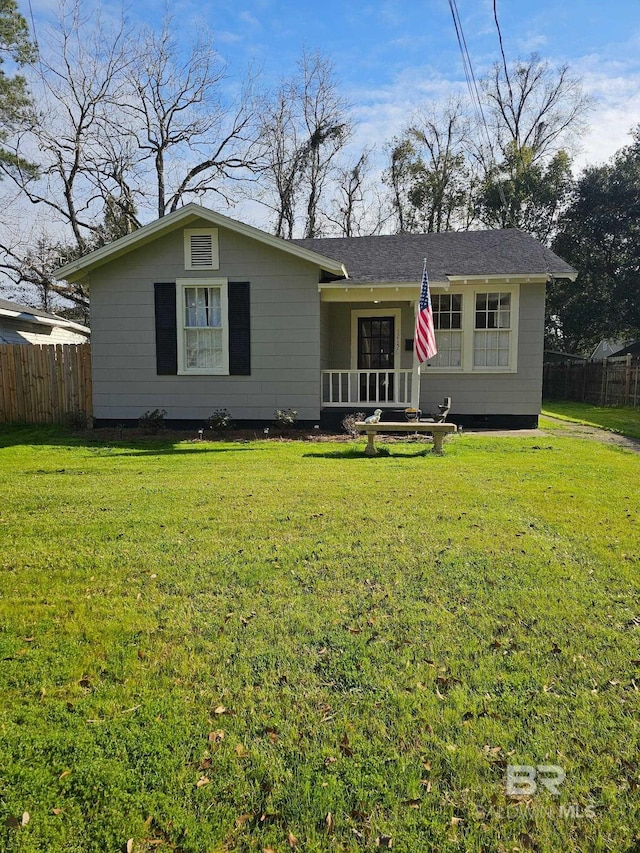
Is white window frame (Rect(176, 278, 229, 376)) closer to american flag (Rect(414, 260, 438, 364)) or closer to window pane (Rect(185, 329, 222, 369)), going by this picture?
window pane (Rect(185, 329, 222, 369))

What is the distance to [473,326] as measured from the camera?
1238cm

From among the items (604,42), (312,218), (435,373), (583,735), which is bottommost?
(583,735)

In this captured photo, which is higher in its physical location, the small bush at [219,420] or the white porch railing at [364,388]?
the white porch railing at [364,388]

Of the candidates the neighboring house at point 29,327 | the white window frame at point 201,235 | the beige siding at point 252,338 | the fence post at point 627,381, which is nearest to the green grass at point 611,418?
the fence post at point 627,381

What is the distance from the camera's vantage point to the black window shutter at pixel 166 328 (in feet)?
38.7

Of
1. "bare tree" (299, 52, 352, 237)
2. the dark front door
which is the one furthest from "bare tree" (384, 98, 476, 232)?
the dark front door

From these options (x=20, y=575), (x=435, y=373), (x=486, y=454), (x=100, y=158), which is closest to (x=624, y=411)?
(x=435, y=373)

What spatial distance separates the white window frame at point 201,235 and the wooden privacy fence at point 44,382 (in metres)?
3.32

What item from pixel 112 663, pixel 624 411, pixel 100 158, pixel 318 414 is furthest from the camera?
pixel 100 158

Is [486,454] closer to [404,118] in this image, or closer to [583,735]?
[583,735]

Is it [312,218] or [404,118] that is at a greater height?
[404,118]

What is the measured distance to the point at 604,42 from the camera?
7.23m

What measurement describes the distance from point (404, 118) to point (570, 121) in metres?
9.61

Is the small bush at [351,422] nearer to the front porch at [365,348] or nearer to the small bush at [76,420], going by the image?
the front porch at [365,348]
